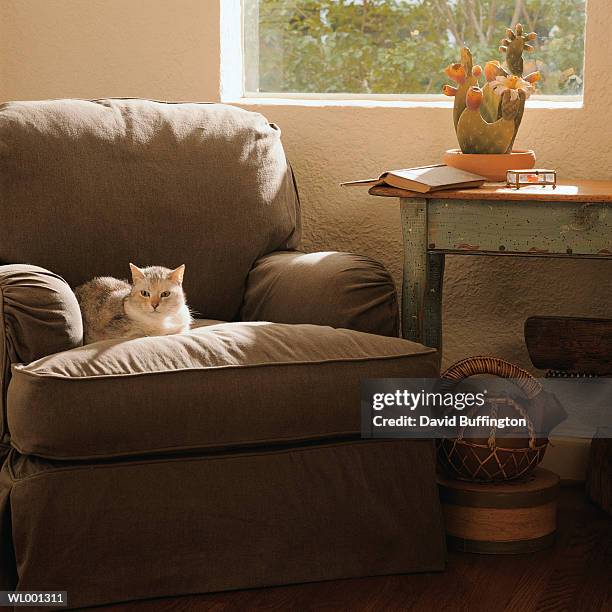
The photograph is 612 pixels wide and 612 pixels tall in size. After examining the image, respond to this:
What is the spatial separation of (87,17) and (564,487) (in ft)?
6.41

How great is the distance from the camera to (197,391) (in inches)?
68.7

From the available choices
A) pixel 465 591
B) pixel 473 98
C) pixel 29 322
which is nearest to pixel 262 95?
pixel 473 98

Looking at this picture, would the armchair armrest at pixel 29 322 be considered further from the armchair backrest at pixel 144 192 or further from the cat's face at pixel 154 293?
the armchair backrest at pixel 144 192

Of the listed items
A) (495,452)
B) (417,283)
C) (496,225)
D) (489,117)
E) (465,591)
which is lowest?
(465,591)

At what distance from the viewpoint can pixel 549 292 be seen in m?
2.67

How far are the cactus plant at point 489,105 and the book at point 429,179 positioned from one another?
148mm

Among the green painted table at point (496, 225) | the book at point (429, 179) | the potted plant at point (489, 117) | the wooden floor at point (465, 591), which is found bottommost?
the wooden floor at point (465, 591)

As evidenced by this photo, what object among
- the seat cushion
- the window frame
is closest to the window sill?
the window frame

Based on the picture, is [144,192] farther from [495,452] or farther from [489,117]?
[495,452]

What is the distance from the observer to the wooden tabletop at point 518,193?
6.65 ft

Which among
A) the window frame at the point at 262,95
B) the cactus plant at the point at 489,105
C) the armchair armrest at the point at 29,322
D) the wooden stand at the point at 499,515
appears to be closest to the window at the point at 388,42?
the window frame at the point at 262,95

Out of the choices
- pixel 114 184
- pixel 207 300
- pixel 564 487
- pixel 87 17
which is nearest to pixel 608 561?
pixel 564 487

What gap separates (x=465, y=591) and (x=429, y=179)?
88 cm

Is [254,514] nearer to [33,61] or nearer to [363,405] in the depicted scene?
[363,405]
